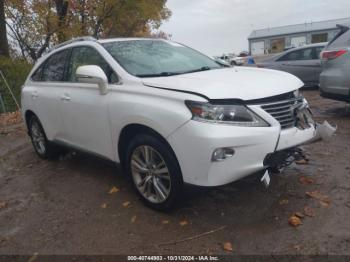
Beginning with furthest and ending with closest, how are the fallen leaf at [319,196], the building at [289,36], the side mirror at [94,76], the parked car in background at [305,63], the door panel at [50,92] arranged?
the building at [289,36] < the parked car in background at [305,63] < the door panel at [50,92] < the side mirror at [94,76] < the fallen leaf at [319,196]

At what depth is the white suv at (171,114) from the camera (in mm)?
3189

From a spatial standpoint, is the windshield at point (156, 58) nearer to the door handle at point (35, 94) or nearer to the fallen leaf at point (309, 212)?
the door handle at point (35, 94)

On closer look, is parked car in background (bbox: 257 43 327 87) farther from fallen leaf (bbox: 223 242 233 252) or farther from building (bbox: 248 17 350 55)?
building (bbox: 248 17 350 55)

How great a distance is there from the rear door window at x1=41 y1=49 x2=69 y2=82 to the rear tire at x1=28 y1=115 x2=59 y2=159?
708 mm

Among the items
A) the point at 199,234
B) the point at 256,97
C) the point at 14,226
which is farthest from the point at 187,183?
the point at 14,226

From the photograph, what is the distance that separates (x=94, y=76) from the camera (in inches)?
154

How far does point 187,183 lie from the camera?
3332 millimetres

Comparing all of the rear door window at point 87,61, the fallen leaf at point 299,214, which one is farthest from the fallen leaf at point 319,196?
the rear door window at point 87,61

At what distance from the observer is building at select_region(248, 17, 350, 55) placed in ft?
161

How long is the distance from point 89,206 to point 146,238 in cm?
104

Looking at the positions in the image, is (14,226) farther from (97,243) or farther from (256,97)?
(256,97)

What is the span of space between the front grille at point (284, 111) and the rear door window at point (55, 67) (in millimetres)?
2884

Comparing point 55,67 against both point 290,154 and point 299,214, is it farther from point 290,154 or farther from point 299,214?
point 299,214

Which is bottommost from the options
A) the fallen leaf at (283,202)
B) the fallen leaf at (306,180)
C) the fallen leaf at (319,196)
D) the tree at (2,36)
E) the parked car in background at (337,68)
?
the fallen leaf at (306,180)
